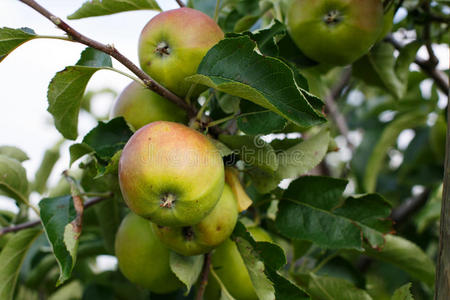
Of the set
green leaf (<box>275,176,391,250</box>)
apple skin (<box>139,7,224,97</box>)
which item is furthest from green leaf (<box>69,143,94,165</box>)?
green leaf (<box>275,176,391,250</box>)

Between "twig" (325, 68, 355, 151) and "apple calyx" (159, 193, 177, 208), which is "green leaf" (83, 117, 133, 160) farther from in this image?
"twig" (325, 68, 355, 151)

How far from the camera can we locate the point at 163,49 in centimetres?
94

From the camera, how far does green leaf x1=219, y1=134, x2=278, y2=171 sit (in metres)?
0.96

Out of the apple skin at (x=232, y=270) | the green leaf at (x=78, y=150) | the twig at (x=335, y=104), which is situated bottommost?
the twig at (x=335, y=104)

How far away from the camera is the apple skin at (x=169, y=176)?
80 cm

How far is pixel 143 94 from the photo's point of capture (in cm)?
102

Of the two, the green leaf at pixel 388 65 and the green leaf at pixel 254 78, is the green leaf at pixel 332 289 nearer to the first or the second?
the green leaf at pixel 254 78

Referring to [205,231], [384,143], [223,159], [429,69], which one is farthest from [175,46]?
[384,143]

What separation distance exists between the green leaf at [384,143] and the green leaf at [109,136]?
1071 mm

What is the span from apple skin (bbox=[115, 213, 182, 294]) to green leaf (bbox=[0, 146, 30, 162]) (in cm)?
54

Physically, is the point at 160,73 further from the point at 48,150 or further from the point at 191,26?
the point at 48,150

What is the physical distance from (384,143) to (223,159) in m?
0.99

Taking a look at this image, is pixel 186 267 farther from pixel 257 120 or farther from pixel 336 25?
pixel 336 25

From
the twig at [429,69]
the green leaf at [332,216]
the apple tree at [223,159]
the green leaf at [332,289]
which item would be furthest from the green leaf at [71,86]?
the twig at [429,69]
